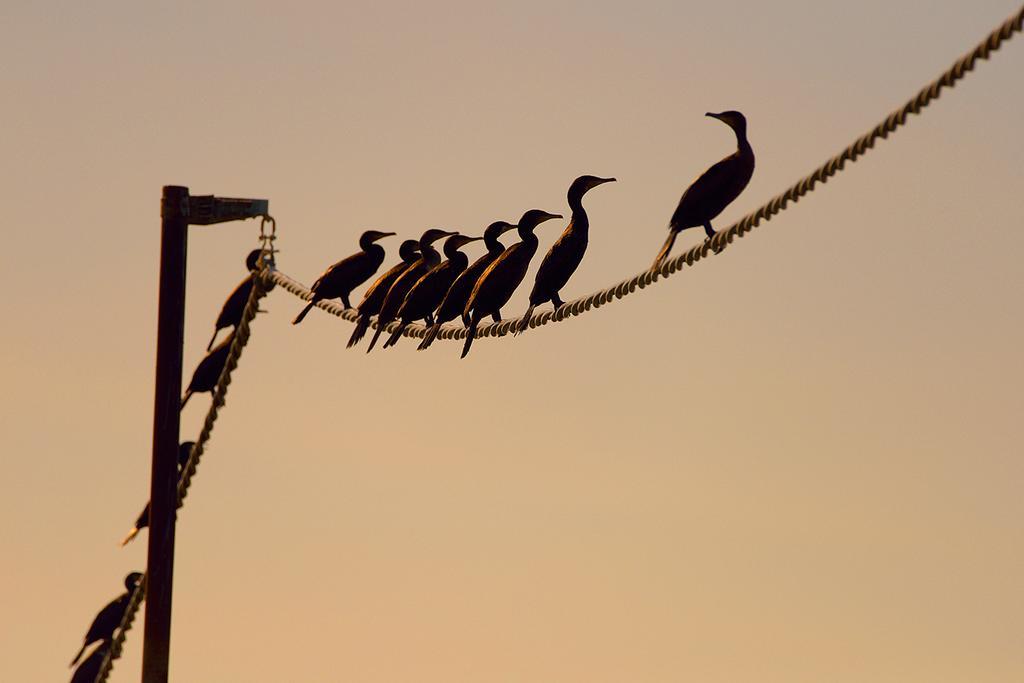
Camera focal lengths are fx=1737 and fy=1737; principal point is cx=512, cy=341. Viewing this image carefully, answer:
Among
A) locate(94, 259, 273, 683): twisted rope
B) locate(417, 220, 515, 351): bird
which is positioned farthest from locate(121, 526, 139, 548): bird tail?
locate(417, 220, 515, 351): bird

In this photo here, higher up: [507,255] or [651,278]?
[507,255]

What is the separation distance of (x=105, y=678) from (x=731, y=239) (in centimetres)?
630

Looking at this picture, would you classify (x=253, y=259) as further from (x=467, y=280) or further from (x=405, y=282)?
(x=467, y=280)

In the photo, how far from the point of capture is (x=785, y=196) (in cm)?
622

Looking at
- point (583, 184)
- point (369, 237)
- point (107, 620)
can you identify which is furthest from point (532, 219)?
point (107, 620)

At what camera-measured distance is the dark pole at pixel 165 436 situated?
8.96m

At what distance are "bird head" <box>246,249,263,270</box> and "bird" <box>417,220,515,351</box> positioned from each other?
2225mm

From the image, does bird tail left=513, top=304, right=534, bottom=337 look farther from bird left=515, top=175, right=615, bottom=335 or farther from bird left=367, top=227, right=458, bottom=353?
bird left=367, top=227, right=458, bottom=353

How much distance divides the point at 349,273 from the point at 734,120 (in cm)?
388

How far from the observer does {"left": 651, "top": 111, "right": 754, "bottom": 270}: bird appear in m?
7.40

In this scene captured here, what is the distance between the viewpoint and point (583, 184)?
28.1 feet

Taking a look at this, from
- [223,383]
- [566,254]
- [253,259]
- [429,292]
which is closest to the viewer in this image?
[566,254]

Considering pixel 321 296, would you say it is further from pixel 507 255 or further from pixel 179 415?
pixel 507 255

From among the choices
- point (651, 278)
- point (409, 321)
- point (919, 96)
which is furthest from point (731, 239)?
point (409, 321)
